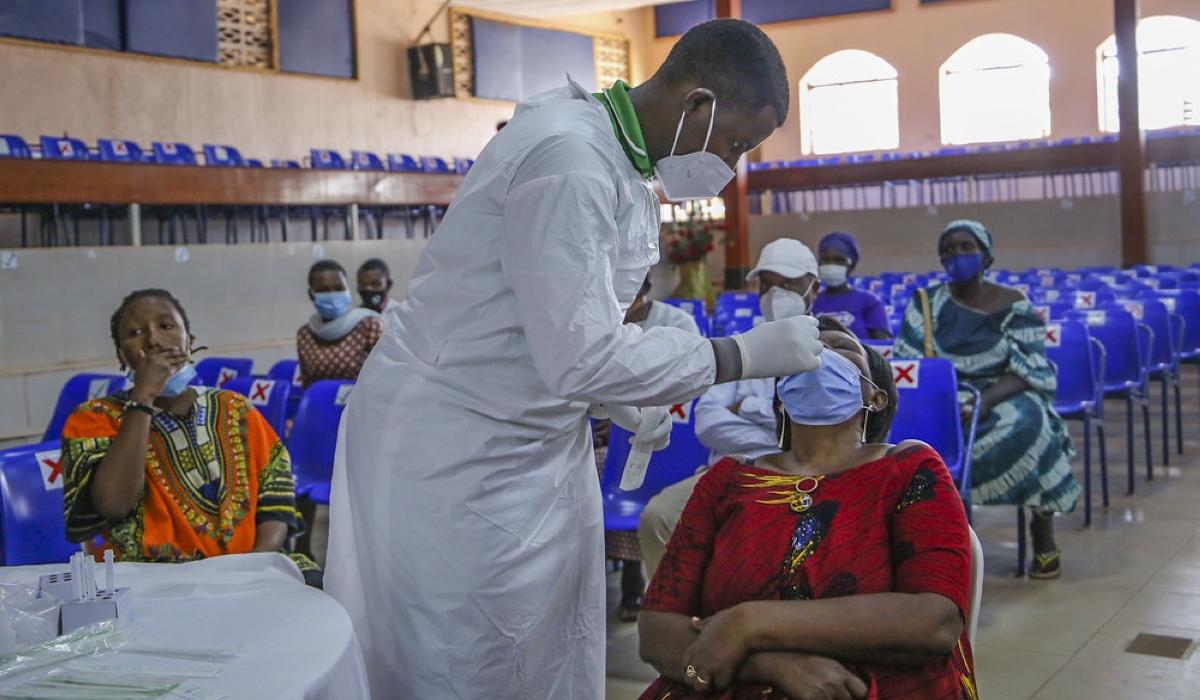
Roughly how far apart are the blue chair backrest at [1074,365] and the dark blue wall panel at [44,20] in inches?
417

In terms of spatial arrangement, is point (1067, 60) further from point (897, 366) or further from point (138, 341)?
point (138, 341)

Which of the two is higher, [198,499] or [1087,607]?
[198,499]

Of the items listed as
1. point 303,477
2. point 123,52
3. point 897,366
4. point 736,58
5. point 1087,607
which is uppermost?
point 123,52

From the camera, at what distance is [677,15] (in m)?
19.0

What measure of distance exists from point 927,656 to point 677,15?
723 inches

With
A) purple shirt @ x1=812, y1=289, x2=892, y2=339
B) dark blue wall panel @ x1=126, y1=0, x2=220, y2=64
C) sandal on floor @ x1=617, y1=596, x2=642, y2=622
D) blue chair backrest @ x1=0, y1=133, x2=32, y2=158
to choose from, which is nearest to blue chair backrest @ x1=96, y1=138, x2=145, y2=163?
blue chair backrest @ x1=0, y1=133, x2=32, y2=158

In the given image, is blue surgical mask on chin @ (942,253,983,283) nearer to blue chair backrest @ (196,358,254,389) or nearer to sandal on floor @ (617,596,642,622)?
sandal on floor @ (617,596,642,622)

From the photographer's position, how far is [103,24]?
12.3 meters

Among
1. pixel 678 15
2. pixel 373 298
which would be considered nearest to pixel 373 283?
pixel 373 298

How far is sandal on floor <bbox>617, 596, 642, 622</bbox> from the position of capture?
378 centimetres

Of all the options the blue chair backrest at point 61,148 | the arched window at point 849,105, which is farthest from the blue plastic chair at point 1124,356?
the arched window at point 849,105

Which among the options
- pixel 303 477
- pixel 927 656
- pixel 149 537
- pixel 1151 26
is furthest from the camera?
pixel 1151 26

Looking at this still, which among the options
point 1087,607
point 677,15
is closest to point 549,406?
point 1087,607

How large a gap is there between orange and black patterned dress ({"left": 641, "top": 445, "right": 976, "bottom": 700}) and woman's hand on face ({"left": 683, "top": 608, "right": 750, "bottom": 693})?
0.04 metres
